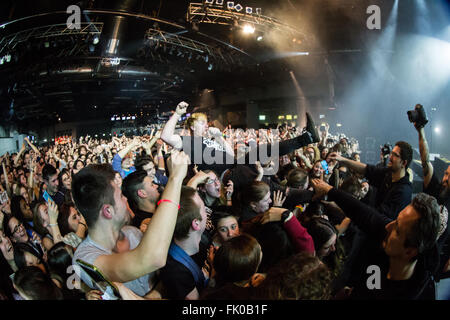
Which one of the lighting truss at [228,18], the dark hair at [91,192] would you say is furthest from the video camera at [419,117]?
the lighting truss at [228,18]

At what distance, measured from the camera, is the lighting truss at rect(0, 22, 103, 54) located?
23.4 ft

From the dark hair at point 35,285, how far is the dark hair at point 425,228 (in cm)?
171

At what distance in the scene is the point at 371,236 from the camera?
1.44 meters

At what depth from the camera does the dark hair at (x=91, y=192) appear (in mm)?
1152

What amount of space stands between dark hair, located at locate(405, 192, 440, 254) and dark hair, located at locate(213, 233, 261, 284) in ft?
2.34

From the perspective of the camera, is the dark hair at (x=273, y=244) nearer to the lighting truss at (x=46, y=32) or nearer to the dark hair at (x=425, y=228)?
the dark hair at (x=425, y=228)

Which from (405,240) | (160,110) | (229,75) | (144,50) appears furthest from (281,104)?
(405,240)

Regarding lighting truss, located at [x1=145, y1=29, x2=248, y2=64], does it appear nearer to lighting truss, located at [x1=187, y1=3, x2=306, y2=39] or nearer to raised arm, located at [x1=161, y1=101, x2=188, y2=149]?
lighting truss, located at [x1=187, y1=3, x2=306, y2=39]

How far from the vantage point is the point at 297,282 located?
84cm

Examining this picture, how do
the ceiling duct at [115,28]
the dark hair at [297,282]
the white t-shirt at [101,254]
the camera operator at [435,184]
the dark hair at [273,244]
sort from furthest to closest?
the ceiling duct at [115,28] → the camera operator at [435,184] → the dark hair at [273,244] → the white t-shirt at [101,254] → the dark hair at [297,282]

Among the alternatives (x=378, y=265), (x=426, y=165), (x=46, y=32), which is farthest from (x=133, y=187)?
(x=46, y=32)

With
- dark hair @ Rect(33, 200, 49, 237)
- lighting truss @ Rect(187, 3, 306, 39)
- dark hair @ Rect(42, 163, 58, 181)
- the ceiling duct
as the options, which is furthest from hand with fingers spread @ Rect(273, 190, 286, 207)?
lighting truss @ Rect(187, 3, 306, 39)

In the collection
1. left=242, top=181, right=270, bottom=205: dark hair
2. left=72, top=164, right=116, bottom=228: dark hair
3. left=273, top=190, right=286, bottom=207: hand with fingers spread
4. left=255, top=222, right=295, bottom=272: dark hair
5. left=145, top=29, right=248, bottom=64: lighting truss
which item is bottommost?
left=255, top=222, right=295, bottom=272: dark hair
